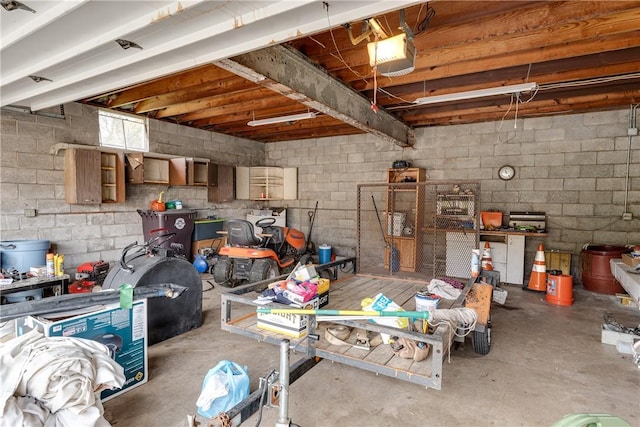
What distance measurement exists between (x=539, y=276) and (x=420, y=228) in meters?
1.99

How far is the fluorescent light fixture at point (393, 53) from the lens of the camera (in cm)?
234

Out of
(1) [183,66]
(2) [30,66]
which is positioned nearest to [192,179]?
(2) [30,66]

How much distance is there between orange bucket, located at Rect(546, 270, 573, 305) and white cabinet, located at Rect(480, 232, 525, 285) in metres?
0.83

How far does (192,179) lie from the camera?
20.7ft

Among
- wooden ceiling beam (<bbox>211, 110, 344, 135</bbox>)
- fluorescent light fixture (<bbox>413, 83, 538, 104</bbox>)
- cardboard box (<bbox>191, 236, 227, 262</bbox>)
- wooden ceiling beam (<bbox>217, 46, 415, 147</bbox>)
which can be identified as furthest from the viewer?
cardboard box (<bbox>191, 236, 227, 262</bbox>)

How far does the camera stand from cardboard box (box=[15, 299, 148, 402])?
2.12m

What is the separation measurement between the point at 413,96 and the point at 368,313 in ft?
12.3

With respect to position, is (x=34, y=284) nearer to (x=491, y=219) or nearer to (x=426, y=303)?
(x=426, y=303)

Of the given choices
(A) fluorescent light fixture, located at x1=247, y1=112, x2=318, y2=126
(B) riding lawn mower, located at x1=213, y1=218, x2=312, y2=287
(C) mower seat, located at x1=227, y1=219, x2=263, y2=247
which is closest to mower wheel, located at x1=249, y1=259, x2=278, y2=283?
(B) riding lawn mower, located at x1=213, y1=218, x2=312, y2=287

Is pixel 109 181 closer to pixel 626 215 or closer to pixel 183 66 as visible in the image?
pixel 183 66

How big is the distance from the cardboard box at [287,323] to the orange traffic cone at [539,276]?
425 cm

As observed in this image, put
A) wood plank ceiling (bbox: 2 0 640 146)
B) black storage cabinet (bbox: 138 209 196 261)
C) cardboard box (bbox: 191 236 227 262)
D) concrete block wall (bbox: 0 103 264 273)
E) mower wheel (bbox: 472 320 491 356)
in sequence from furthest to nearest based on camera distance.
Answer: cardboard box (bbox: 191 236 227 262) → black storage cabinet (bbox: 138 209 196 261) → concrete block wall (bbox: 0 103 264 273) → mower wheel (bbox: 472 320 491 356) → wood plank ceiling (bbox: 2 0 640 146)

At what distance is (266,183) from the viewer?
7.72 meters

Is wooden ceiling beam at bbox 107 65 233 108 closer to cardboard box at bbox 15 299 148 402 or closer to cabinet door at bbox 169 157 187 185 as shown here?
cabinet door at bbox 169 157 187 185
